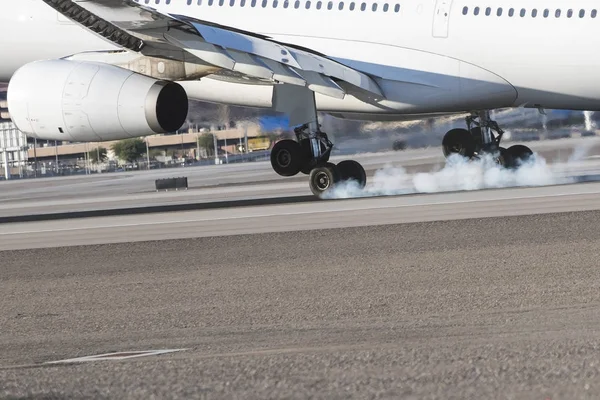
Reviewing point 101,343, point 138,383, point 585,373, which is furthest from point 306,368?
point 101,343

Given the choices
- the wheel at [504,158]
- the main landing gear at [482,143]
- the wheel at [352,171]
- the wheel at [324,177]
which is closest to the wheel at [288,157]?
the wheel at [324,177]

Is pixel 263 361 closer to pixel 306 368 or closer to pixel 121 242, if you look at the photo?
pixel 306 368

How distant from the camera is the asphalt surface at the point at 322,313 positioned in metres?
9.14

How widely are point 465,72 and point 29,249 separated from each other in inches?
439

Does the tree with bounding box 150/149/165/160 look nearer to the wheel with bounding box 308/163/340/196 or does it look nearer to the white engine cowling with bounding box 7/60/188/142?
the wheel with bounding box 308/163/340/196

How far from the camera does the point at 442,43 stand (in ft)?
93.0

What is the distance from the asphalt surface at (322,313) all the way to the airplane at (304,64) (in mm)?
5731

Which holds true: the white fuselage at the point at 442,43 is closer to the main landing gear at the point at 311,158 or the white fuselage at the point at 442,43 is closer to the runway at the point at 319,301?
Answer: the main landing gear at the point at 311,158

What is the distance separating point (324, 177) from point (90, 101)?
18.8 feet

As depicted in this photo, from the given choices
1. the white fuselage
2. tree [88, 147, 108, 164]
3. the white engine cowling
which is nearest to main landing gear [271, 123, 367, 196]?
the white fuselage

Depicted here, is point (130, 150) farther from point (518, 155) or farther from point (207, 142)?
point (518, 155)

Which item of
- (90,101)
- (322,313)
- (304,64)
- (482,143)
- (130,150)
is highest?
(304,64)

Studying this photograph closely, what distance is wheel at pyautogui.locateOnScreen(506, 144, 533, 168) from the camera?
32000mm

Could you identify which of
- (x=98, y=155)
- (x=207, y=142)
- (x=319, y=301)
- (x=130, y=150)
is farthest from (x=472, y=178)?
(x=98, y=155)
